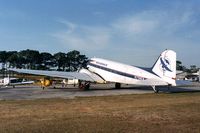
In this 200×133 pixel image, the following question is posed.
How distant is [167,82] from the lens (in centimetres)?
3481

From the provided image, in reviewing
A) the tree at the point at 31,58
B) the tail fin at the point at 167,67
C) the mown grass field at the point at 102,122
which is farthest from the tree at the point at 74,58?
the mown grass field at the point at 102,122

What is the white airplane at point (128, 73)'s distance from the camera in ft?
115

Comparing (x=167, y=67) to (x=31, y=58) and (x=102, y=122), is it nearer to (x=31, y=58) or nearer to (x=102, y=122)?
(x=102, y=122)

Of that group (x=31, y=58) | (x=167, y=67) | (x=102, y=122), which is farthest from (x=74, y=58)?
(x=102, y=122)

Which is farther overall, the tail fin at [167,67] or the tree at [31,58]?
the tree at [31,58]

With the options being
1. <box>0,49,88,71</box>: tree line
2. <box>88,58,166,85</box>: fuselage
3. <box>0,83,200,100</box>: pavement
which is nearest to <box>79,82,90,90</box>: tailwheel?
<box>0,83,200,100</box>: pavement

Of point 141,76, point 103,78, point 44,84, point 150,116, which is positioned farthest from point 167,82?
point 150,116

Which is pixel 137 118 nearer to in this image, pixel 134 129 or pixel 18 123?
pixel 134 129

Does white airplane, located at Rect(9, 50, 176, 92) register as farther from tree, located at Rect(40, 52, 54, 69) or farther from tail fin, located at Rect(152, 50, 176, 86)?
tree, located at Rect(40, 52, 54, 69)

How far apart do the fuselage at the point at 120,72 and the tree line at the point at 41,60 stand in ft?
258

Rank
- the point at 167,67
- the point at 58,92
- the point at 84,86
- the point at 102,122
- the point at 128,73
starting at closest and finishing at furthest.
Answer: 1. the point at 102,122
2. the point at 58,92
3. the point at 167,67
4. the point at 128,73
5. the point at 84,86

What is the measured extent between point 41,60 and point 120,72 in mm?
90183

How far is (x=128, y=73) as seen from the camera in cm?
3956

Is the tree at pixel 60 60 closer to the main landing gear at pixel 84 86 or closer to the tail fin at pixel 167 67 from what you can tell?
the main landing gear at pixel 84 86
